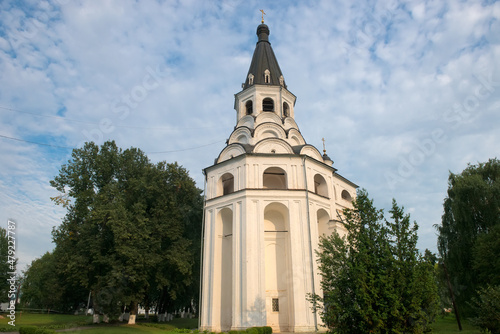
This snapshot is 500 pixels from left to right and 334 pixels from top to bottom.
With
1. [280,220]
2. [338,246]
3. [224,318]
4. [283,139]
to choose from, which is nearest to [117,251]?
[224,318]

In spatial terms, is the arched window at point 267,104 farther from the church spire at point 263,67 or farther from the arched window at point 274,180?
the arched window at point 274,180

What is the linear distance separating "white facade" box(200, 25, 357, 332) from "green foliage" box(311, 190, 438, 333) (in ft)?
28.3

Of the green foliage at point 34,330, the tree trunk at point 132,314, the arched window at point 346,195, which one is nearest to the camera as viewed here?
the green foliage at point 34,330

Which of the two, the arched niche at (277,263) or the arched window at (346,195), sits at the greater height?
the arched window at (346,195)

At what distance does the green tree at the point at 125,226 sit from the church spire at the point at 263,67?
986 cm

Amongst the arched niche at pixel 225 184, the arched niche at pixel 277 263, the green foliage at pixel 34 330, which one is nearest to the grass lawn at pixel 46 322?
the green foliage at pixel 34 330

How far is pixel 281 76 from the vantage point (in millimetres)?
29031

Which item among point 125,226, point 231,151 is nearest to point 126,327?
point 125,226

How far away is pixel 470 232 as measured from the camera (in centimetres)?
2189

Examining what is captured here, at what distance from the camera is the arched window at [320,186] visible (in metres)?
24.1

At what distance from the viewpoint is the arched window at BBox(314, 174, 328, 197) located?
79.1 ft

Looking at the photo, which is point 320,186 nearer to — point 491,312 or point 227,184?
point 227,184

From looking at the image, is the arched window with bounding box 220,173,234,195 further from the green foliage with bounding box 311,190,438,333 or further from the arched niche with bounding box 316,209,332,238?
the green foliage with bounding box 311,190,438,333

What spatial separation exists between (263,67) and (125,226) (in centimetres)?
1711
